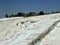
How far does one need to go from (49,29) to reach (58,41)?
1.92 meters

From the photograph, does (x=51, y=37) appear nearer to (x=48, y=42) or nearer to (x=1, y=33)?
(x=48, y=42)

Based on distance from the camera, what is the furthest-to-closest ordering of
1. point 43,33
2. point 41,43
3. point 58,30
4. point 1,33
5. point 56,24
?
point 1,33
point 56,24
point 58,30
point 43,33
point 41,43

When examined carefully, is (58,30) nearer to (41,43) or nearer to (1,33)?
(41,43)

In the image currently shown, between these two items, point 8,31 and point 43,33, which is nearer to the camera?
point 43,33

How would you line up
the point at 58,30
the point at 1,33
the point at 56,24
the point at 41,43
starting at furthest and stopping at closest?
the point at 1,33, the point at 56,24, the point at 58,30, the point at 41,43

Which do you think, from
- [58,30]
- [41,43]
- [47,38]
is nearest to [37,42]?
[41,43]

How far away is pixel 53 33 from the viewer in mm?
8961

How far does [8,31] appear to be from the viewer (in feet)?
39.6

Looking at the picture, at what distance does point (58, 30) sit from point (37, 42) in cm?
217

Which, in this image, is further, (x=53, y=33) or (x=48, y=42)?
(x=53, y=33)

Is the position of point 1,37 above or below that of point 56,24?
below

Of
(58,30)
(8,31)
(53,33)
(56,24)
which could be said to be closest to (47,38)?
(53,33)

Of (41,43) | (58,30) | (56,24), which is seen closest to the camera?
(41,43)

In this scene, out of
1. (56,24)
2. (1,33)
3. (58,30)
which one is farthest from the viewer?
(1,33)
